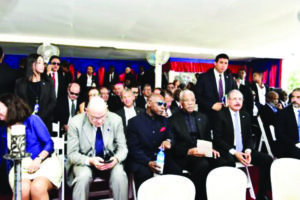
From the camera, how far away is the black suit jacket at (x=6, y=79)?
8.74 ft

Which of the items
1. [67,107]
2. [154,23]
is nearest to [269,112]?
[154,23]

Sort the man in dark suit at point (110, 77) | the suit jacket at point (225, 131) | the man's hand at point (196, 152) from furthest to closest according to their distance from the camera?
the man in dark suit at point (110, 77) → the suit jacket at point (225, 131) → the man's hand at point (196, 152)

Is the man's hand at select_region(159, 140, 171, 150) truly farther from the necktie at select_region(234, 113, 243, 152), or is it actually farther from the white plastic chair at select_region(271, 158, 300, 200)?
the white plastic chair at select_region(271, 158, 300, 200)

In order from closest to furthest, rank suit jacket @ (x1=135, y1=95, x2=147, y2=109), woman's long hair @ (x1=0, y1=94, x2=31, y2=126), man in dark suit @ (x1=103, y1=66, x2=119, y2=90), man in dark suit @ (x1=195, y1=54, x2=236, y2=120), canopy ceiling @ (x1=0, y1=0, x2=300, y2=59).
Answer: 1. woman's long hair @ (x1=0, y1=94, x2=31, y2=126)
2. man in dark suit @ (x1=195, y1=54, x2=236, y2=120)
3. canopy ceiling @ (x1=0, y1=0, x2=300, y2=59)
4. suit jacket @ (x1=135, y1=95, x2=147, y2=109)
5. man in dark suit @ (x1=103, y1=66, x2=119, y2=90)

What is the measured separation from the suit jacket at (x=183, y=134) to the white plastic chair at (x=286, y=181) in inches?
40.1

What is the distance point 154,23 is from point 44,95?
266 centimetres

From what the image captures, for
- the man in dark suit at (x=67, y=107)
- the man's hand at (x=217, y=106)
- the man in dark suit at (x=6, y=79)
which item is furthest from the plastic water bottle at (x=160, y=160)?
the man in dark suit at (x=6, y=79)

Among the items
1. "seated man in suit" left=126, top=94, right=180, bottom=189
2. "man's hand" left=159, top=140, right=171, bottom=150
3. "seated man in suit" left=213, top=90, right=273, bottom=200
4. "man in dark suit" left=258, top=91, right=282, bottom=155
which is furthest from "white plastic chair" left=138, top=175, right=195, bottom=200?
"man in dark suit" left=258, top=91, right=282, bottom=155

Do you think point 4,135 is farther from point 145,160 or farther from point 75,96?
point 75,96

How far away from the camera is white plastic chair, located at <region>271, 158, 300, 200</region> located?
1771mm

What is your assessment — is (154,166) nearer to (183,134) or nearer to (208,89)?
(183,134)

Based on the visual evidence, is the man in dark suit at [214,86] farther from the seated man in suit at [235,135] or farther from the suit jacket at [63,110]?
the suit jacket at [63,110]

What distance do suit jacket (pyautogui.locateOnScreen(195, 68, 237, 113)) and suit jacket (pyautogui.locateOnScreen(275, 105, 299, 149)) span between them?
2.29ft

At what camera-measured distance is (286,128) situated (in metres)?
3.21
